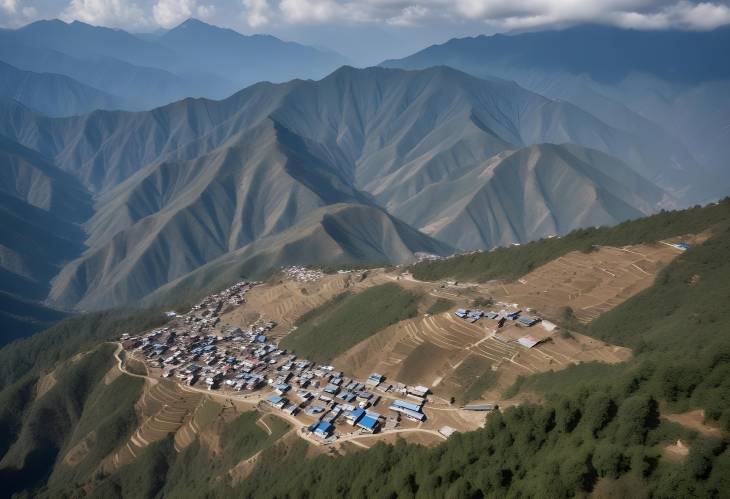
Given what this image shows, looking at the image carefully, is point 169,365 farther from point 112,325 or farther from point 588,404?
point 588,404

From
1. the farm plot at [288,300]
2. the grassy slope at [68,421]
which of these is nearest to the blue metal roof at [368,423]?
the grassy slope at [68,421]

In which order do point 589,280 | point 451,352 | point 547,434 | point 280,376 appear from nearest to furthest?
point 547,434 → point 451,352 → point 280,376 → point 589,280

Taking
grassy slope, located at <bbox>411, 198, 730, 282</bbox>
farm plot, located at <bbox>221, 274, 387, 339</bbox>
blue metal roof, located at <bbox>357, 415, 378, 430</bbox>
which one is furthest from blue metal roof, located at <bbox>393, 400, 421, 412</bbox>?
farm plot, located at <bbox>221, 274, 387, 339</bbox>

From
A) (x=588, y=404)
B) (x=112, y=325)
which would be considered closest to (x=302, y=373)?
(x=588, y=404)

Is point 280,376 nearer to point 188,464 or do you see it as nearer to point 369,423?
point 188,464

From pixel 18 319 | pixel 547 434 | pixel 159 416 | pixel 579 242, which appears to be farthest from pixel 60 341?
pixel 547 434
